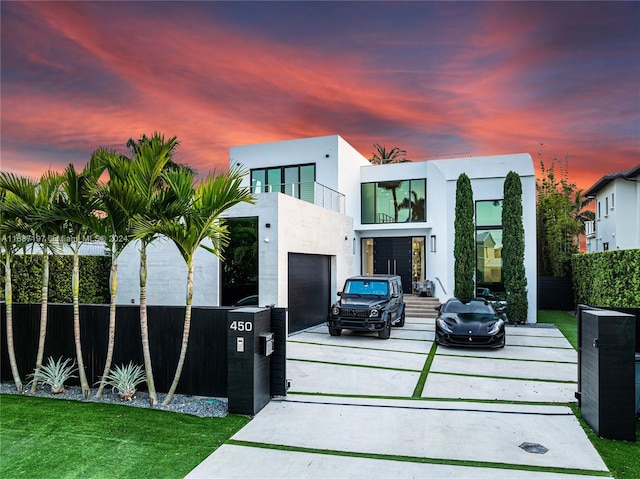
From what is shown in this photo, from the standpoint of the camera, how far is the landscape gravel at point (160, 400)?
5429 millimetres

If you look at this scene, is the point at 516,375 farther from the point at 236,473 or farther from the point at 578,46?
the point at 578,46

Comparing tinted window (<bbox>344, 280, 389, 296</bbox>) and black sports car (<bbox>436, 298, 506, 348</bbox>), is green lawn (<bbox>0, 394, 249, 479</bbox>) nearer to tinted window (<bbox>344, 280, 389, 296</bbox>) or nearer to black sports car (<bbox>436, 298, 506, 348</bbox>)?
black sports car (<bbox>436, 298, 506, 348</bbox>)

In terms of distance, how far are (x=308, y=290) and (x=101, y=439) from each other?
9312mm

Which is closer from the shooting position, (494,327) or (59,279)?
(494,327)

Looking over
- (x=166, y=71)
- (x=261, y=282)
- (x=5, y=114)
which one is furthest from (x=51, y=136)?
(x=261, y=282)

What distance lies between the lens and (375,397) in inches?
245

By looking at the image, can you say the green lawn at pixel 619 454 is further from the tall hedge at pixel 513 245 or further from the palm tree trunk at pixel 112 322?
the tall hedge at pixel 513 245

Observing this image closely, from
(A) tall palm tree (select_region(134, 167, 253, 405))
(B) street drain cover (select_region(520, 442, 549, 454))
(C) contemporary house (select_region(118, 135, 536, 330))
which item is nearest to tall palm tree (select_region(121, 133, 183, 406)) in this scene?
(A) tall palm tree (select_region(134, 167, 253, 405))

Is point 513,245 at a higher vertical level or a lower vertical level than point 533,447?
higher

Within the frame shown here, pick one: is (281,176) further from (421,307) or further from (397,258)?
(421,307)

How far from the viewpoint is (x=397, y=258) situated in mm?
19359

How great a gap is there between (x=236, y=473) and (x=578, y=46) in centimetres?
1213

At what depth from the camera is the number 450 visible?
5.43 meters

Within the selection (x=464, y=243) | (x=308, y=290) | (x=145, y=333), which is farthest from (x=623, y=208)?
(x=145, y=333)
